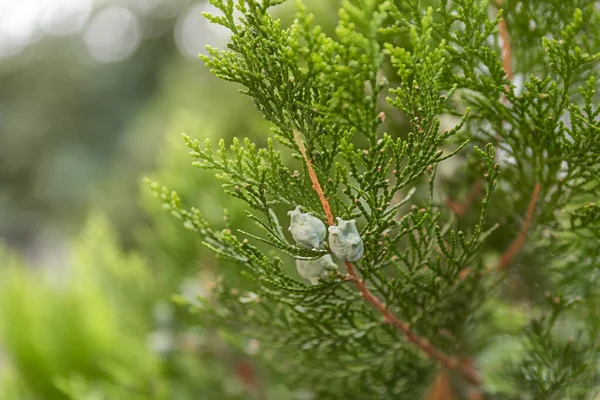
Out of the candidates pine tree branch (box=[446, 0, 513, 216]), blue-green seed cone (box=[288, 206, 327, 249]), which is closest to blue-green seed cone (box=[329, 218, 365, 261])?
blue-green seed cone (box=[288, 206, 327, 249])

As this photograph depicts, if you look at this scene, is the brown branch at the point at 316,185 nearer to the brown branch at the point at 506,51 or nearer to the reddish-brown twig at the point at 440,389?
the brown branch at the point at 506,51

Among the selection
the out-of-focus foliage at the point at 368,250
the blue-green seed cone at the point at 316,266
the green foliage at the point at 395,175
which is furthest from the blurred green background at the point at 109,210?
the blue-green seed cone at the point at 316,266

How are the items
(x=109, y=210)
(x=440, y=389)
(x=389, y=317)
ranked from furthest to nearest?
(x=109, y=210) < (x=440, y=389) < (x=389, y=317)

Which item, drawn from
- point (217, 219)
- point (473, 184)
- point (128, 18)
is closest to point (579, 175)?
point (473, 184)

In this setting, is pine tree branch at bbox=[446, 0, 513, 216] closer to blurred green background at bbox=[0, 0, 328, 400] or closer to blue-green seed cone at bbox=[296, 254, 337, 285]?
blue-green seed cone at bbox=[296, 254, 337, 285]

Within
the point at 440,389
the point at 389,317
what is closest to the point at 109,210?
the point at 440,389

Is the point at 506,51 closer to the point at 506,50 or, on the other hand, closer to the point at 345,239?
the point at 506,50

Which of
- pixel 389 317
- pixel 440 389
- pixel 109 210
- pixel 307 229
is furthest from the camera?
pixel 109 210
